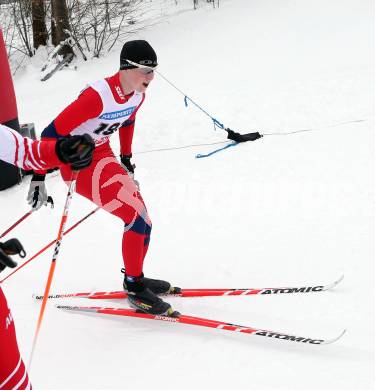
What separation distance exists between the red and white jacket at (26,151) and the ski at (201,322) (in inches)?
56.3

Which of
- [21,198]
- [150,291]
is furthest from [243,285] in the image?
[21,198]

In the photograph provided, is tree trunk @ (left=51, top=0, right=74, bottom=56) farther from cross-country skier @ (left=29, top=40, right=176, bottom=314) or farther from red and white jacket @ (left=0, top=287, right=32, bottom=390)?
red and white jacket @ (left=0, top=287, right=32, bottom=390)

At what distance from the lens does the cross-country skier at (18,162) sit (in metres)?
1.73

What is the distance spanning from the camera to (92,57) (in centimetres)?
1050

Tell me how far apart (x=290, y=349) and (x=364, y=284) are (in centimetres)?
84

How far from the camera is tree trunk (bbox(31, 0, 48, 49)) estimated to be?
11.0 metres

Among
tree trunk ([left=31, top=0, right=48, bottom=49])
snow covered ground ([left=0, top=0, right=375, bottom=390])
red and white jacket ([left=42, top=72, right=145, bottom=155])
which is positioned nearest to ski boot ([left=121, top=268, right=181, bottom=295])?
snow covered ground ([left=0, top=0, right=375, bottom=390])

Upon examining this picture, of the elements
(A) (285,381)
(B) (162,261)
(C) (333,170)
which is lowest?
(C) (333,170)

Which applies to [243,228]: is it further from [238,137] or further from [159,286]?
[238,137]

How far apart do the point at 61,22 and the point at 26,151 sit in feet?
30.3

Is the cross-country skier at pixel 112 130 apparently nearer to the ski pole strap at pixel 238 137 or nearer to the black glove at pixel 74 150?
the black glove at pixel 74 150

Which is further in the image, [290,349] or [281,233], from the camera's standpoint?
[281,233]

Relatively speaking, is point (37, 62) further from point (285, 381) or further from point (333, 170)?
point (285, 381)

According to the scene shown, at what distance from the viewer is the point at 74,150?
209 centimetres
